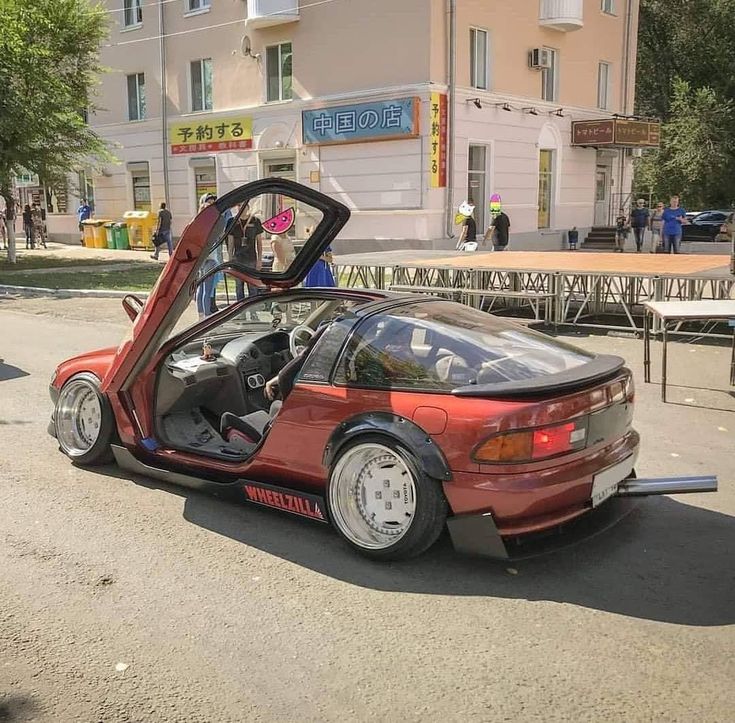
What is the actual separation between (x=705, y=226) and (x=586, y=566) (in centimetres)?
3019

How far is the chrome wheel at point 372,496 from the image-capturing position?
3990 millimetres

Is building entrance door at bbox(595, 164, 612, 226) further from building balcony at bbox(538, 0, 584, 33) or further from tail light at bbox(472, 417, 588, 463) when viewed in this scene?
tail light at bbox(472, 417, 588, 463)

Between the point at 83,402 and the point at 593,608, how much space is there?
141 inches

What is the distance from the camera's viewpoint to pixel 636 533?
14.7ft

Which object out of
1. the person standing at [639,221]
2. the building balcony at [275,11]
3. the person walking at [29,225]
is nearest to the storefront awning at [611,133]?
the person standing at [639,221]

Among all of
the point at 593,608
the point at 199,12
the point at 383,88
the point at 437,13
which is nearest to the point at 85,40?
the point at 199,12

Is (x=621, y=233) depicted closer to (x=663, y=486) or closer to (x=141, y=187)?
(x=141, y=187)

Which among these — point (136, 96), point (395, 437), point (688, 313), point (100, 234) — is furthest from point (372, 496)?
point (136, 96)

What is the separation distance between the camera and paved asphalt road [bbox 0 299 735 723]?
297cm

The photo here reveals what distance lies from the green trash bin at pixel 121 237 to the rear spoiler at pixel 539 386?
91.4 feet

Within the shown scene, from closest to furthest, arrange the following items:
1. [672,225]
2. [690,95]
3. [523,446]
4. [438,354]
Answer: [523,446], [438,354], [672,225], [690,95]

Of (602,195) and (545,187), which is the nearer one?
(545,187)

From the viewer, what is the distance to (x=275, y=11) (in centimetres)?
2477

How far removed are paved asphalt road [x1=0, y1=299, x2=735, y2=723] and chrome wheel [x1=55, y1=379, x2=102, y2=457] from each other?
0.36m
